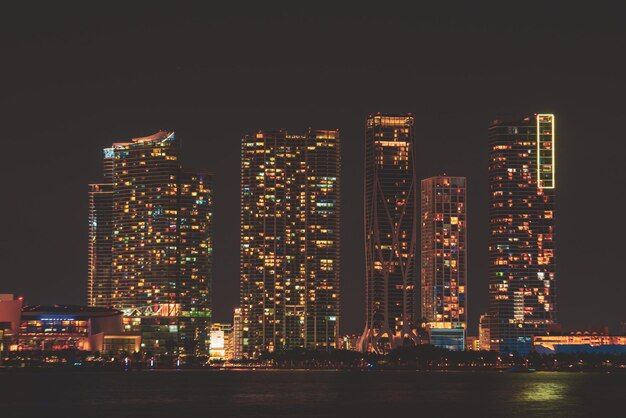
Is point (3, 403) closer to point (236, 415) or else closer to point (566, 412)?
point (236, 415)

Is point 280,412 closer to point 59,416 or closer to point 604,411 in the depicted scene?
point 59,416

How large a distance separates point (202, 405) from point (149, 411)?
653 inches

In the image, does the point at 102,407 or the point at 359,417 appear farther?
the point at 102,407

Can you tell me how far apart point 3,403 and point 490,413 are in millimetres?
72553

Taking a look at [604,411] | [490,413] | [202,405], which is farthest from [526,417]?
[202,405]

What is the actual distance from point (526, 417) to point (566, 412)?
11918mm

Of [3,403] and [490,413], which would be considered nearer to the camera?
A: [490,413]

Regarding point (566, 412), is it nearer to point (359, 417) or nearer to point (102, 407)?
point (359, 417)

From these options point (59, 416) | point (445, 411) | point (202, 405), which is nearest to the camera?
point (59, 416)

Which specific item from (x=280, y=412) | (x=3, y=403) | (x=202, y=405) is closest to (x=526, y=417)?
(x=280, y=412)

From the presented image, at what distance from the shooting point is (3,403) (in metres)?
200

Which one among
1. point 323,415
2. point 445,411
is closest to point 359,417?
point 323,415

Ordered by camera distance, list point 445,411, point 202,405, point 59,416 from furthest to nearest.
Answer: point 202,405, point 445,411, point 59,416

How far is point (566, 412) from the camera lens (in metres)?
188
